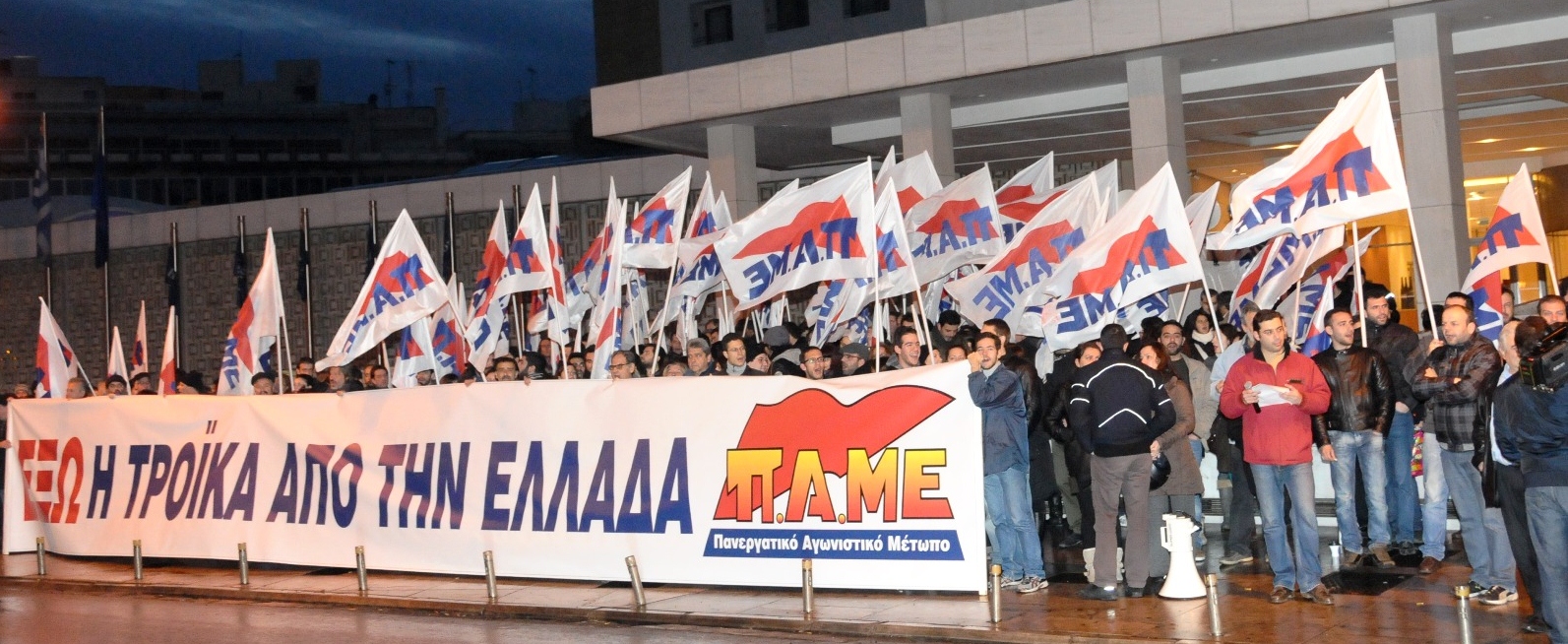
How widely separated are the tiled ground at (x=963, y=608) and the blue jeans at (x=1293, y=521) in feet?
0.71

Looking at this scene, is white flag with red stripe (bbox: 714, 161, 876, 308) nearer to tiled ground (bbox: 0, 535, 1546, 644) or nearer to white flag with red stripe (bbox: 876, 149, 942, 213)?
tiled ground (bbox: 0, 535, 1546, 644)

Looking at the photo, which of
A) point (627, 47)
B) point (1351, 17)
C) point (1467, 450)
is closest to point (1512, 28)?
point (1351, 17)

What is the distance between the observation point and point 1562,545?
319 inches

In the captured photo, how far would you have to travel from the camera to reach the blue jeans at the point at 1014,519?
11195 mm

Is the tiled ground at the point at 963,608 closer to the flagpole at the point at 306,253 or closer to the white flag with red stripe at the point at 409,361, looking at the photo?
the white flag with red stripe at the point at 409,361

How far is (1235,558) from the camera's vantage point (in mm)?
11883

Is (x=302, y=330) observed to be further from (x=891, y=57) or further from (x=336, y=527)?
(x=336, y=527)

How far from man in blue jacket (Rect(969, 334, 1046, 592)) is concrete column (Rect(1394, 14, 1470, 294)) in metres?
9.48

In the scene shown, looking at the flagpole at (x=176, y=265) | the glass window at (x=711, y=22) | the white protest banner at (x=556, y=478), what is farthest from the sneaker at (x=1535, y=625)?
the glass window at (x=711, y=22)

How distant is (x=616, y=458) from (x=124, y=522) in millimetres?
6704

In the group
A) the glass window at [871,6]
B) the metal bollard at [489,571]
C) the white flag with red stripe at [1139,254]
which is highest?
the glass window at [871,6]

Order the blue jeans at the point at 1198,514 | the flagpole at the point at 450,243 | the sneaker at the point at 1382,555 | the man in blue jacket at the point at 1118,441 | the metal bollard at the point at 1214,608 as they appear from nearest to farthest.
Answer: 1. the metal bollard at the point at 1214,608
2. the man in blue jacket at the point at 1118,441
3. the sneaker at the point at 1382,555
4. the blue jeans at the point at 1198,514
5. the flagpole at the point at 450,243

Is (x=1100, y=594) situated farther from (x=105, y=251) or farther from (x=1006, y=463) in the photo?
(x=105, y=251)

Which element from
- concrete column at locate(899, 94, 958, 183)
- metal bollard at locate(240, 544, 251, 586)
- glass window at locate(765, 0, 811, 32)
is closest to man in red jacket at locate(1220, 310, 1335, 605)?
metal bollard at locate(240, 544, 251, 586)
